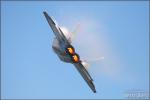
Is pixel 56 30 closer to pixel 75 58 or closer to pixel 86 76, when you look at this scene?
pixel 75 58

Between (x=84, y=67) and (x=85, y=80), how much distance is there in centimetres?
1122

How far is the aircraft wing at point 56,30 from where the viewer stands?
151375 mm

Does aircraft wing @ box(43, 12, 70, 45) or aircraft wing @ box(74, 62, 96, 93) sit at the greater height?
aircraft wing @ box(43, 12, 70, 45)

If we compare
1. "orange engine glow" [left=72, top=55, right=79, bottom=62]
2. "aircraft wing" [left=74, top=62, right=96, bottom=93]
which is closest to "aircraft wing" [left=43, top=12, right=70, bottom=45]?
"orange engine glow" [left=72, top=55, right=79, bottom=62]

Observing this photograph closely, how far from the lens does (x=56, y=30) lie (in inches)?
6142

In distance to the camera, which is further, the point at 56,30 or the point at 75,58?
the point at 56,30

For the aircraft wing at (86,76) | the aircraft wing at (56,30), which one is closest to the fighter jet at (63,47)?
the aircraft wing at (56,30)

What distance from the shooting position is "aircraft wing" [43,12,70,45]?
151m

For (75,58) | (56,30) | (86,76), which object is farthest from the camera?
(86,76)

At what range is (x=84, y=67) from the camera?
545 ft

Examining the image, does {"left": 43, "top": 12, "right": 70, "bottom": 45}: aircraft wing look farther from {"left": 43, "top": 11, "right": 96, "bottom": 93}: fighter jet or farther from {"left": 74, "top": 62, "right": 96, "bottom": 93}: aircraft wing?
{"left": 74, "top": 62, "right": 96, "bottom": 93}: aircraft wing

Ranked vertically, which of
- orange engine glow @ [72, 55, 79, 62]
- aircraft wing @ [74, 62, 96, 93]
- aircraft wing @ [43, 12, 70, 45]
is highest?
aircraft wing @ [43, 12, 70, 45]

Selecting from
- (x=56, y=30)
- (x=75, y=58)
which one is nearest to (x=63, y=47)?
(x=75, y=58)

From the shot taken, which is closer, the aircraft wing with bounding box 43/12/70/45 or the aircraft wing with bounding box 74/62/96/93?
the aircraft wing with bounding box 43/12/70/45
